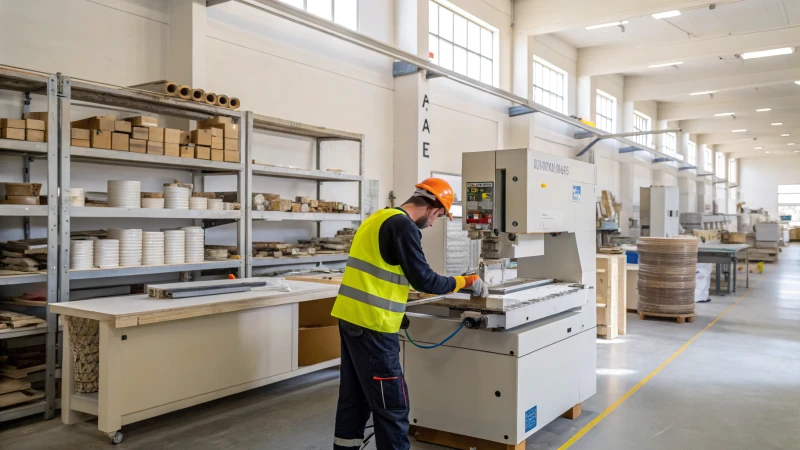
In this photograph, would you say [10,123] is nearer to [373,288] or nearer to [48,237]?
[48,237]

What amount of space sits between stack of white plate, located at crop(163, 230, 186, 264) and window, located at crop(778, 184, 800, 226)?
31847mm

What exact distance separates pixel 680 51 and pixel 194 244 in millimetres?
10747

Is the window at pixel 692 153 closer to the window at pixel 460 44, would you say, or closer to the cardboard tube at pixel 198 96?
the window at pixel 460 44

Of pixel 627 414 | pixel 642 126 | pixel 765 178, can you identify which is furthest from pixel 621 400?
pixel 765 178

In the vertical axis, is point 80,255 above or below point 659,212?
below

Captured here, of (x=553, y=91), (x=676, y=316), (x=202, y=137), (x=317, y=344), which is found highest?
(x=553, y=91)

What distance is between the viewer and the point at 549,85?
12.8 meters

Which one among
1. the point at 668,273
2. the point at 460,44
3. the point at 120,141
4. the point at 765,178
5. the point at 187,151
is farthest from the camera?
the point at 765,178

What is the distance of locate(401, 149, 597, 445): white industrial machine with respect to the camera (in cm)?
345

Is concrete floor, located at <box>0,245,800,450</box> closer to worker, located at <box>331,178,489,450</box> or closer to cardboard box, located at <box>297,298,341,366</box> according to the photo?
cardboard box, located at <box>297,298,341,366</box>

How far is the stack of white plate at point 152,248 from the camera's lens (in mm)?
4676

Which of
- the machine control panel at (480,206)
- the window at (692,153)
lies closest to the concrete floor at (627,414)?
the machine control panel at (480,206)

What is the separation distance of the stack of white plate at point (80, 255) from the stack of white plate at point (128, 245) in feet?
0.75

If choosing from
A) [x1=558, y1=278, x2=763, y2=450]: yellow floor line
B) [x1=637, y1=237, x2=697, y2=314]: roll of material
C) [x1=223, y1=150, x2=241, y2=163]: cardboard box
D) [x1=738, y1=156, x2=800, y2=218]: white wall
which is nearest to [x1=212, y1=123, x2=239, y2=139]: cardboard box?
[x1=223, y1=150, x2=241, y2=163]: cardboard box
